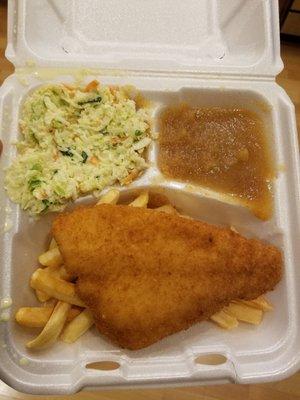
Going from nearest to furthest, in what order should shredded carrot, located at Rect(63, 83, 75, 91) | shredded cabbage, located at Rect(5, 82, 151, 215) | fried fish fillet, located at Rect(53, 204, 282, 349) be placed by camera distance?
fried fish fillet, located at Rect(53, 204, 282, 349) < shredded cabbage, located at Rect(5, 82, 151, 215) < shredded carrot, located at Rect(63, 83, 75, 91)

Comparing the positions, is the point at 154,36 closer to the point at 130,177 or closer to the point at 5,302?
the point at 130,177

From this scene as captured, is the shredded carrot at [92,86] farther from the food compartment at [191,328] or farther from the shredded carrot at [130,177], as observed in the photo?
the shredded carrot at [130,177]

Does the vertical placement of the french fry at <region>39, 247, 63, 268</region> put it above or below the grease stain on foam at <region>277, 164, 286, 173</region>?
below

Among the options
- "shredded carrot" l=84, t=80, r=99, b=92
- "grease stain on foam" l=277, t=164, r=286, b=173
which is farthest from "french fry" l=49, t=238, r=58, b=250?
"grease stain on foam" l=277, t=164, r=286, b=173

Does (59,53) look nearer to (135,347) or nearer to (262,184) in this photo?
(262,184)

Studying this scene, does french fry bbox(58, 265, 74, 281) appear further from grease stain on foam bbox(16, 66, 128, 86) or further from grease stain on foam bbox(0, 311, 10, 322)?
grease stain on foam bbox(16, 66, 128, 86)

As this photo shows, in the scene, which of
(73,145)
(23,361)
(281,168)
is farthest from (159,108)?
(23,361)

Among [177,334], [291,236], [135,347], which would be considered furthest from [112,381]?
[291,236]
